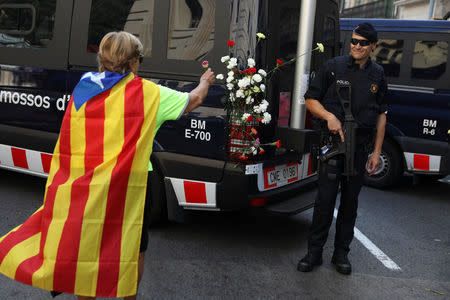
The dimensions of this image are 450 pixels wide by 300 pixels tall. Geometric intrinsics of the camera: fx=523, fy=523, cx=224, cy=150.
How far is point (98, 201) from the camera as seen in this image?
2.24m

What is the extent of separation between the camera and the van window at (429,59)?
6.34 metres

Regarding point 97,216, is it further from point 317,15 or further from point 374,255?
point 317,15

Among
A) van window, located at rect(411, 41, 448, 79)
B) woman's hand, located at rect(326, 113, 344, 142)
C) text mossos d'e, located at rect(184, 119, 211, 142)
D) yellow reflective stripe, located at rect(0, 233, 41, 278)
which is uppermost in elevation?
van window, located at rect(411, 41, 448, 79)

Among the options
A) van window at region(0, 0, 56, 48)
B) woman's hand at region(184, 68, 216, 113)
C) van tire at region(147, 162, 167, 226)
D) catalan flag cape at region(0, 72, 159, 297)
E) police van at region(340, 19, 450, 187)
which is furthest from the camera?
police van at region(340, 19, 450, 187)

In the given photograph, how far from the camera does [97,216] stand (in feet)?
7.36

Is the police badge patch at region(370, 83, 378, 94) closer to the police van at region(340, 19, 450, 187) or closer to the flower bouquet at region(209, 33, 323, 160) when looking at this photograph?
the flower bouquet at region(209, 33, 323, 160)

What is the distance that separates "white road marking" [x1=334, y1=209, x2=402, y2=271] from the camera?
4035 mm

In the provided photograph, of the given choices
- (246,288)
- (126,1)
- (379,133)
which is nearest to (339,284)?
(246,288)

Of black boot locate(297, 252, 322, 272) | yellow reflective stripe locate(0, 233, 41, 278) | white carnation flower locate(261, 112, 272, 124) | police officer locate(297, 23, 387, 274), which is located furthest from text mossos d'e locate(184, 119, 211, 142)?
yellow reflective stripe locate(0, 233, 41, 278)

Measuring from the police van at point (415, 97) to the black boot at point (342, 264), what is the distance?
2973 millimetres

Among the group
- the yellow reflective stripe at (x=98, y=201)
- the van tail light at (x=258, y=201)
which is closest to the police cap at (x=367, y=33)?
the van tail light at (x=258, y=201)

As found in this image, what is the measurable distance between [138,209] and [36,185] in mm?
3856

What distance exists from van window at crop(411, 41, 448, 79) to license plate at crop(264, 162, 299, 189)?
2.97 meters

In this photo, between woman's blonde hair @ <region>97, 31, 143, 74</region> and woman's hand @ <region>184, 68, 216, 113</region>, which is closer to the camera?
woman's blonde hair @ <region>97, 31, 143, 74</region>
